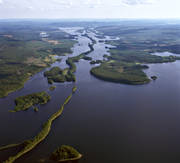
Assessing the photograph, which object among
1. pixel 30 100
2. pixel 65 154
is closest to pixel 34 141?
pixel 65 154

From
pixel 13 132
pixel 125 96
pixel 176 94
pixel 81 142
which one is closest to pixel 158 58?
pixel 176 94

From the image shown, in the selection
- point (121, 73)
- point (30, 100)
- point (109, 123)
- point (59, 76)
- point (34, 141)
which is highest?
point (121, 73)

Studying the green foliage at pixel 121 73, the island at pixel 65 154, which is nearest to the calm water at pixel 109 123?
the island at pixel 65 154

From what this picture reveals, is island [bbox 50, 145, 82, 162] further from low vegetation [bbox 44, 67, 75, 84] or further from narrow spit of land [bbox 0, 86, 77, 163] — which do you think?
low vegetation [bbox 44, 67, 75, 84]

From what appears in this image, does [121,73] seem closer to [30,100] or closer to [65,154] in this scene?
[30,100]

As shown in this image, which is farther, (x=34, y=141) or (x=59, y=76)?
(x=59, y=76)

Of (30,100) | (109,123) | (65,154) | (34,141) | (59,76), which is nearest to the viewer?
(65,154)

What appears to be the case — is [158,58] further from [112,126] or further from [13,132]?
[13,132]

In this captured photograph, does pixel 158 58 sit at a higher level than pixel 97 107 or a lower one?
higher
